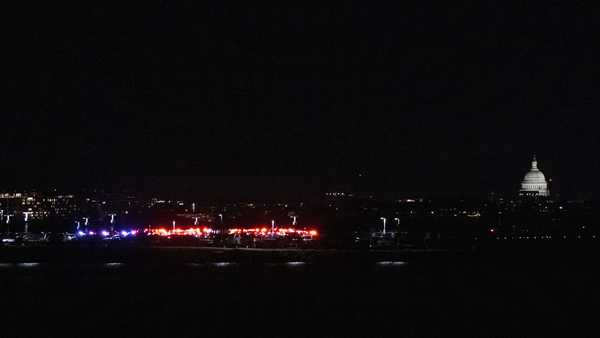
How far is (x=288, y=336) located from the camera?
23734 millimetres

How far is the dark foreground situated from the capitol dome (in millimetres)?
113990

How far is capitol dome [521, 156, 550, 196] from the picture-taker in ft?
525

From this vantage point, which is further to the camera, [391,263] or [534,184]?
[534,184]

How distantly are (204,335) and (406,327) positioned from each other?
17.5 ft

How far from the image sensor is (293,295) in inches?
1247

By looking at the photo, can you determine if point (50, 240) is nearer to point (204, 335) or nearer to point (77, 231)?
point (77, 231)

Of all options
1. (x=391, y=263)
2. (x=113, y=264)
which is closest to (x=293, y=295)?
(x=391, y=263)

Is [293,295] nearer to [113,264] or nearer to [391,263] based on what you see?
[391,263]

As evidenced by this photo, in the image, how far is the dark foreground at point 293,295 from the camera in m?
25.2

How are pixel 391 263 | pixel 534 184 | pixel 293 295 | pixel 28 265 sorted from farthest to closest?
1. pixel 534 184
2. pixel 391 263
3. pixel 28 265
4. pixel 293 295

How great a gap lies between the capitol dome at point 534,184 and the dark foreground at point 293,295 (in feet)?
374

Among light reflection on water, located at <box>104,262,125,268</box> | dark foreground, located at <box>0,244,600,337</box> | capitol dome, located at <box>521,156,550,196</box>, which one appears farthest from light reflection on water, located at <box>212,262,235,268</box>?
capitol dome, located at <box>521,156,550,196</box>

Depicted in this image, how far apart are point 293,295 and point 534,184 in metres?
138

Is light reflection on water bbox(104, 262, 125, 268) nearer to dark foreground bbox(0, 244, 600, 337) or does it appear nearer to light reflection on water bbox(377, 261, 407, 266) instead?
dark foreground bbox(0, 244, 600, 337)
